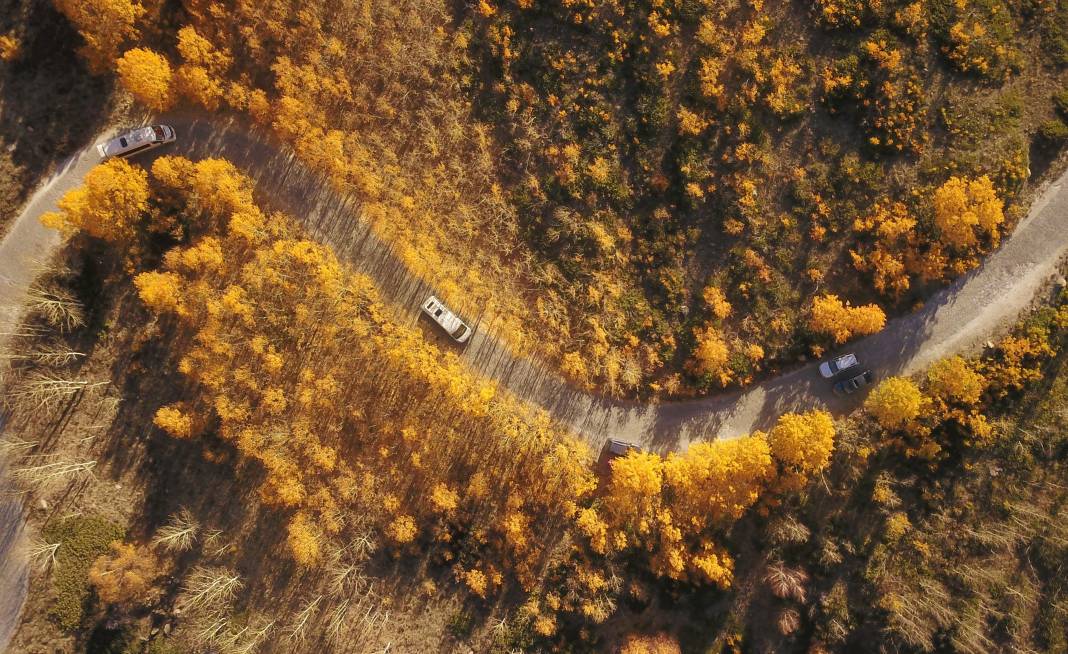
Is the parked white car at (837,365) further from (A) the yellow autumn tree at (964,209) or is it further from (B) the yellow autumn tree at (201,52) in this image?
(B) the yellow autumn tree at (201,52)

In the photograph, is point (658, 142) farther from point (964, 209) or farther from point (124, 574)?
point (124, 574)

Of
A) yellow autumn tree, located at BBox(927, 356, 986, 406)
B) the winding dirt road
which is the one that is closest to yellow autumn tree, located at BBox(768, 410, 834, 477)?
the winding dirt road

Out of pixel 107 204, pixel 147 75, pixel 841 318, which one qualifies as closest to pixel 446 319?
pixel 107 204

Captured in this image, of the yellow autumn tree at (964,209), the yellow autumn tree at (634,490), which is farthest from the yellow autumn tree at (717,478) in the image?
the yellow autumn tree at (964,209)

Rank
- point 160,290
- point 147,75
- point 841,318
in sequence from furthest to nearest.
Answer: point 841,318, point 160,290, point 147,75

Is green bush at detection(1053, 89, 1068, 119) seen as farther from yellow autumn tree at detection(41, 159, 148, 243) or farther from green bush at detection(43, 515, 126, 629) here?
green bush at detection(43, 515, 126, 629)

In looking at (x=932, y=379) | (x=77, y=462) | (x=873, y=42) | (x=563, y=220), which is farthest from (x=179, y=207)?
(x=932, y=379)

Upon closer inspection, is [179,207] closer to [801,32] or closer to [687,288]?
[687,288]

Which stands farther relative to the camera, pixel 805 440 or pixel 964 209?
pixel 964 209
